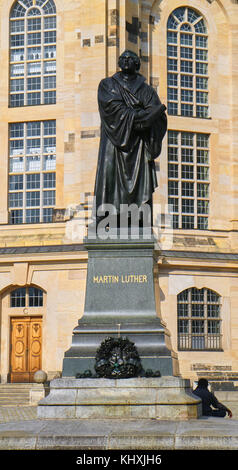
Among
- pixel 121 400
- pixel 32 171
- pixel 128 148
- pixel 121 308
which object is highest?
pixel 32 171

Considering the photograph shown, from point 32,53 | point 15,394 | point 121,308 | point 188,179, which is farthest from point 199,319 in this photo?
point 121,308

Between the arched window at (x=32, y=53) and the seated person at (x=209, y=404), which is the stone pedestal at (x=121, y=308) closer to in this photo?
the seated person at (x=209, y=404)

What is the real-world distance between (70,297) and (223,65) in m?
11.7

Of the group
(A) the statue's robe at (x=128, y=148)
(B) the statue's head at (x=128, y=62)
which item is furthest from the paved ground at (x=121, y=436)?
(B) the statue's head at (x=128, y=62)

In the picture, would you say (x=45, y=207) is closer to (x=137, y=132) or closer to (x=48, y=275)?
(x=48, y=275)

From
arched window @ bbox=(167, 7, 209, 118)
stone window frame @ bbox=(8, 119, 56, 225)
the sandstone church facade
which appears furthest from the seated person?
arched window @ bbox=(167, 7, 209, 118)

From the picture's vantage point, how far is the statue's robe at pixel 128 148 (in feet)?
44.6

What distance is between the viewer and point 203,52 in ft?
125

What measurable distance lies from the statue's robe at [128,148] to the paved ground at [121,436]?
12.0 feet

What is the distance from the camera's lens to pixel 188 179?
3697 cm

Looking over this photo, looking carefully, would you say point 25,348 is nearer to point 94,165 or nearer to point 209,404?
point 94,165

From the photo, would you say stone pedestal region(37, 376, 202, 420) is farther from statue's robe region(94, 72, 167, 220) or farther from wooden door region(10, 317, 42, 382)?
wooden door region(10, 317, 42, 382)

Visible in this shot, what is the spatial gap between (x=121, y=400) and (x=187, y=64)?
27.4 meters

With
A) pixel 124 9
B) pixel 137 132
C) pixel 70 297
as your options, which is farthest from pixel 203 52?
pixel 137 132
